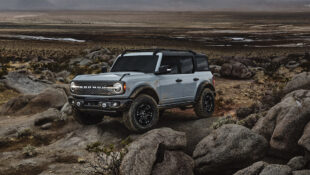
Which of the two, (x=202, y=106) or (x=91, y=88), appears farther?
(x=202, y=106)

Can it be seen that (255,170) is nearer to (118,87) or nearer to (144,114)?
(144,114)

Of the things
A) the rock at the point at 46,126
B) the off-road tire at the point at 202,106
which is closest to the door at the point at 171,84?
the off-road tire at the point at 202,106

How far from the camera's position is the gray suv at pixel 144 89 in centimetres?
934

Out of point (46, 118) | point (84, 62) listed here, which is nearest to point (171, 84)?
point (46, 118)

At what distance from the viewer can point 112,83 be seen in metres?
9.27

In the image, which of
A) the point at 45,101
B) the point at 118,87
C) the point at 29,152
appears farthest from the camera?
the point at 45,101

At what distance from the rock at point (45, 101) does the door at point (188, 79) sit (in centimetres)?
556

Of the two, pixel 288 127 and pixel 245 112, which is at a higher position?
pixel 288 127

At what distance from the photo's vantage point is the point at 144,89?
978 centimetres

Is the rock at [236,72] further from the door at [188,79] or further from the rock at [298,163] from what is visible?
the rock at [298,163]

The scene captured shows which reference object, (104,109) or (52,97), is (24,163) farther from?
(52,97)

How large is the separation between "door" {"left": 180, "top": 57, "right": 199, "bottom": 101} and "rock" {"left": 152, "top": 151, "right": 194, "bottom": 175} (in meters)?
3.85

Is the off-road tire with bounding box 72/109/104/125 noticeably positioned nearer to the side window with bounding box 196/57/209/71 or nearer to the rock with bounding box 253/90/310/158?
the side window with bounding box 196/57/209/71

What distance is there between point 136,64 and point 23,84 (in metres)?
11.9
